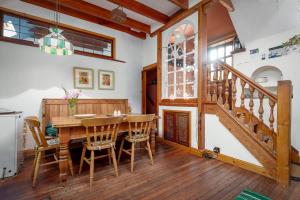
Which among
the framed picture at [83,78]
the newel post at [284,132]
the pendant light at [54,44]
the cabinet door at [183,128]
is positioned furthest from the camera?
the framed picture at [83,78]

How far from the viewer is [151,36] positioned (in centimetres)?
439

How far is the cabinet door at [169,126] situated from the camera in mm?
3599

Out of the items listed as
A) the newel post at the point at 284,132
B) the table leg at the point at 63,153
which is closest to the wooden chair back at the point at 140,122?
the table leg at the point at 63,153

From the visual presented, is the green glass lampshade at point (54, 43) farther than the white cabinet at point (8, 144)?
Yes

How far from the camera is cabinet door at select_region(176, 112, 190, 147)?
3.22m

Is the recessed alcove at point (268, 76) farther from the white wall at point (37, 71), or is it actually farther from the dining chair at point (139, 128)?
the white wall at point (37, 71)

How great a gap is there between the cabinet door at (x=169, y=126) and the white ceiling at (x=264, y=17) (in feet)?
8.95

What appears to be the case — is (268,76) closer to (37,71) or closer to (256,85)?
(256,85)

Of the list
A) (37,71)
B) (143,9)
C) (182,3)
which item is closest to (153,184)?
(37,71)

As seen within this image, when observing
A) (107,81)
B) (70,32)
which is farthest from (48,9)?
(107,81)

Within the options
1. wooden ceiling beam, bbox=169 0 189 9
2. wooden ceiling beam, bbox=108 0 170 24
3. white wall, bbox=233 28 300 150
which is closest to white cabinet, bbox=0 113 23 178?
wooden ceiling beam, bbox=108 0 170 24

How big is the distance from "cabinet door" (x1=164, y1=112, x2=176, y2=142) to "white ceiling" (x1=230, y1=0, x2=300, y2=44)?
2.73 meters

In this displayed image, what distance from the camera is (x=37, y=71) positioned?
313 cm

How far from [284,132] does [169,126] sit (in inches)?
86.9
